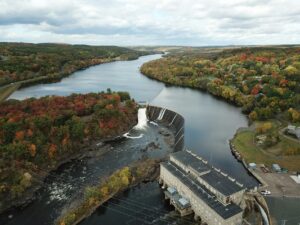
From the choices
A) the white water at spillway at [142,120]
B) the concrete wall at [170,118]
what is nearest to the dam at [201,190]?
the concrete wall at [170,118]

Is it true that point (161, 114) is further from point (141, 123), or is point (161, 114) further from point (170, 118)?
point (141, 123)

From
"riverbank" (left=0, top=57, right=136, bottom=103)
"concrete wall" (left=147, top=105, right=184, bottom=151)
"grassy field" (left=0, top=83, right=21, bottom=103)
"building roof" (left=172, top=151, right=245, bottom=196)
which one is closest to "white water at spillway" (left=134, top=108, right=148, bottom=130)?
"concrete wall" (left=147, top=105, right=184, bottom=151)

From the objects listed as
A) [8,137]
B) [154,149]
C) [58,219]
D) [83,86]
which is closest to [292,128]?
[154,149]

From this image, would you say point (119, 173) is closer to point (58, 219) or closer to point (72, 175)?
point (72, 175)

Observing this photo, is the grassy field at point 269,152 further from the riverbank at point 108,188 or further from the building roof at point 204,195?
the riverbank at point 108,188

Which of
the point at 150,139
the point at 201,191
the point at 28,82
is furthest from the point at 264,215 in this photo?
the point at 28,82
